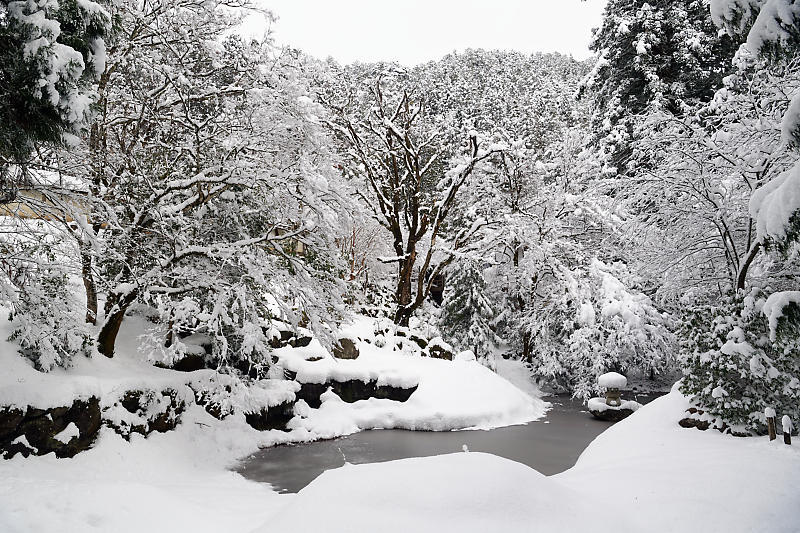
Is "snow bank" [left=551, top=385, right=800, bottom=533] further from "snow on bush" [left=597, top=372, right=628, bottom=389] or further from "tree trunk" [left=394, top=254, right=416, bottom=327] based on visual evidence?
"tree trunk" [left=394, top=254, right=416, bottom=327]

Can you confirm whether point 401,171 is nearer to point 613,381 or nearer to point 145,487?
point 613,381

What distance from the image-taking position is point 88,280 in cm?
855

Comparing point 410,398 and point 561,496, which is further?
point 410,398

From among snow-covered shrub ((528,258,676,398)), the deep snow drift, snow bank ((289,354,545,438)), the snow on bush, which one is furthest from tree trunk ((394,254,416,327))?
the deep snow drift

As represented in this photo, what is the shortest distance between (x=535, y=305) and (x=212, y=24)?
1437 centimetres

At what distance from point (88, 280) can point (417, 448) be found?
6775 mm

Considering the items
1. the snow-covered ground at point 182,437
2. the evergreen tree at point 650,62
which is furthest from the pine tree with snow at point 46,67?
the evergreen tree at point 650,62

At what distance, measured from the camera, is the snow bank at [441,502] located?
11.7 ft

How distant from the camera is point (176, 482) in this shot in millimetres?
7578

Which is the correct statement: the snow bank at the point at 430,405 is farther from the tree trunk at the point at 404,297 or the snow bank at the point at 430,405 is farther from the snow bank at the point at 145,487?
the snow bank at the point at 145,487

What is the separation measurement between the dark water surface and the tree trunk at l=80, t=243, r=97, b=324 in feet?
12.1

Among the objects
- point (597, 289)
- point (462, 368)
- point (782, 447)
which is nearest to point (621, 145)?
point (597, 289)

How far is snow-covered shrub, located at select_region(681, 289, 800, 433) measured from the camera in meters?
7.00

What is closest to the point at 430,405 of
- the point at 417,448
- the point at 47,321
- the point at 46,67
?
the point at 417,448
